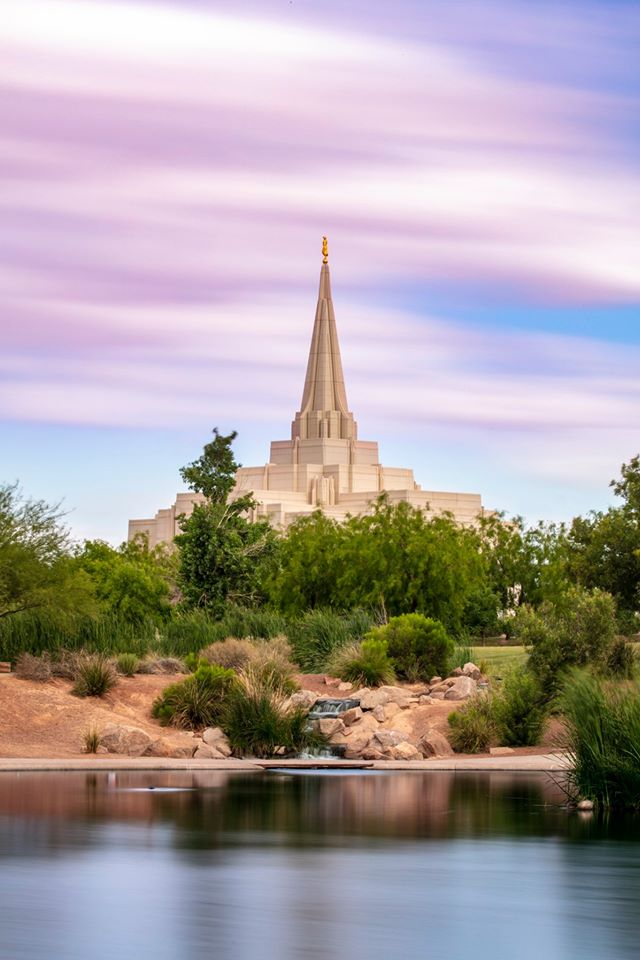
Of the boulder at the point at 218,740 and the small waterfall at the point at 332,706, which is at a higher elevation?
the small waterfall at the point at 332,706

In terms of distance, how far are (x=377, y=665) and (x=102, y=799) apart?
56.3 ft

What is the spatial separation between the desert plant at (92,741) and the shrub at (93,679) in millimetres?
4022

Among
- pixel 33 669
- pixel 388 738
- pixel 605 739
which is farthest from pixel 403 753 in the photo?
pixel 605 739

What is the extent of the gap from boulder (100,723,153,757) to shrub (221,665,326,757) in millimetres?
1775

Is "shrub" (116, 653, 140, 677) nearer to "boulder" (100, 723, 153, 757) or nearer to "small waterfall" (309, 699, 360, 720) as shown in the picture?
"small waterfall" (309, 699, 360, 720)

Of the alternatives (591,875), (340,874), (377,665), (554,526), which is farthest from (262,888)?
(554,526)

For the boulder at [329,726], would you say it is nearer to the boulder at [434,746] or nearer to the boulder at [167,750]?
the boulder at [434,746]

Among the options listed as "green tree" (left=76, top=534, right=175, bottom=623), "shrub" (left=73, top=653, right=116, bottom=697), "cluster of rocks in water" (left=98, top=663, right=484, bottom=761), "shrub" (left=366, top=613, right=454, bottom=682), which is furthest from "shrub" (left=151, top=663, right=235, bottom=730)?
"green tree" (left=76, top=534, right=175, bottom=623)

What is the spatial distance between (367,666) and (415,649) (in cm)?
200

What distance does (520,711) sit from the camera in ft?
106

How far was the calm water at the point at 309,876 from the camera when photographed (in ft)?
41.8

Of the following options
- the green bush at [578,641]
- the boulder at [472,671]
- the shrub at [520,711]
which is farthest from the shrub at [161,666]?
the green bush at [578,641]

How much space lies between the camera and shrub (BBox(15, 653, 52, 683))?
117 feet

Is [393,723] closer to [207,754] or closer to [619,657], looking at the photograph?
[619,657]
